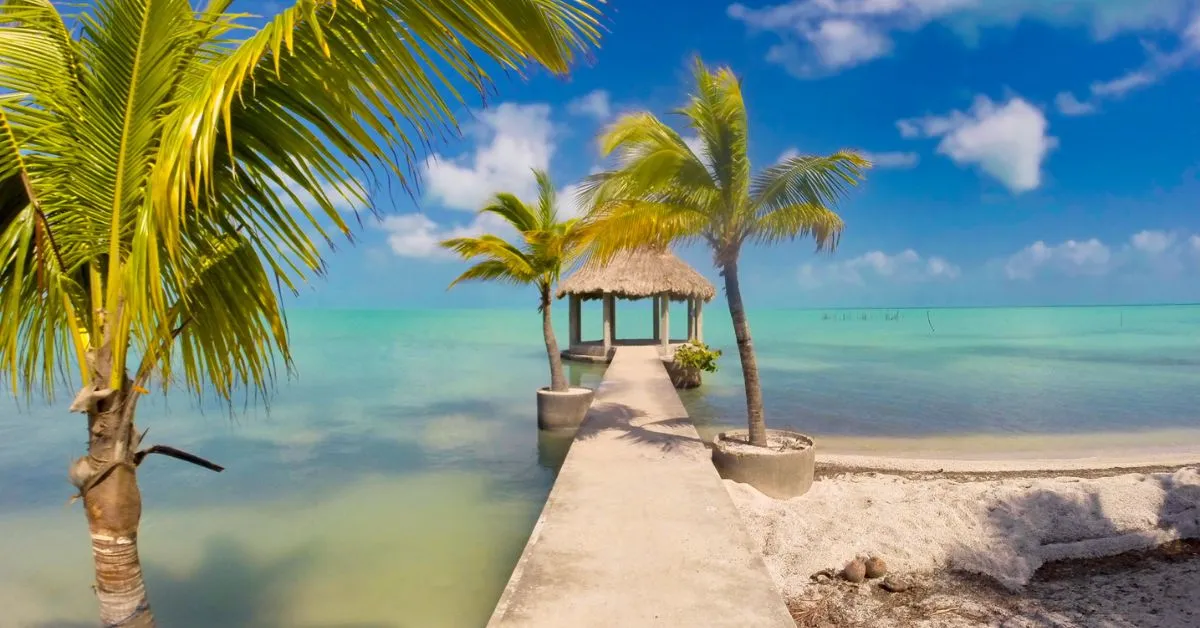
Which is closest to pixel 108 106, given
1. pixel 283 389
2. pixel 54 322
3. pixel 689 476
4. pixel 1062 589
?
pixel 54 322

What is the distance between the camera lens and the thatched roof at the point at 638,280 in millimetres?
17969

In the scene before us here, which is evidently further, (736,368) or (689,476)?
(736,368)

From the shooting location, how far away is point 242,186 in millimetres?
1942

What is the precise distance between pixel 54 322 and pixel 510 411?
1183 cm

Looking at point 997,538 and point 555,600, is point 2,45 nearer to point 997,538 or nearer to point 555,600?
point 555,600

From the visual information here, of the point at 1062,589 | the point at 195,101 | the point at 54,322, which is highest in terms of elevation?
the point at 195,101

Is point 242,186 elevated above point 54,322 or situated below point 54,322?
above

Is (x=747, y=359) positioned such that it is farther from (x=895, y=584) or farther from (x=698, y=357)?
(x=698, y=357)

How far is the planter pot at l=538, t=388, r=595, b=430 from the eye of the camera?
1071 centimetres

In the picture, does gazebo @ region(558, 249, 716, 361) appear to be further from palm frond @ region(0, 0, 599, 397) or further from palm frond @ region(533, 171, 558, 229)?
palm frond @ region(0, 0, 599, 397)

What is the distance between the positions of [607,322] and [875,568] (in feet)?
47.7

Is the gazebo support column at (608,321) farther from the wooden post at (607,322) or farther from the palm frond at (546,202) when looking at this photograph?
the palm frond at (546,202)

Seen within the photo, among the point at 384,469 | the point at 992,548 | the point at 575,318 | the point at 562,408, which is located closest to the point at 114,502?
the point at 992,548

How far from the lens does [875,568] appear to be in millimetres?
4695
